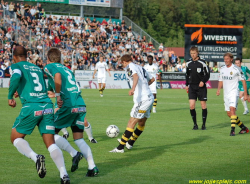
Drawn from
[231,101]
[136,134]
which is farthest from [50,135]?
[231,101]

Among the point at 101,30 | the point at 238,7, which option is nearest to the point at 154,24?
the point at 238,7

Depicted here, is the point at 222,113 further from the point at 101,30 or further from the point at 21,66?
the point at 101,30

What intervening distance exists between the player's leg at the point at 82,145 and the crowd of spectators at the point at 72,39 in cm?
2762

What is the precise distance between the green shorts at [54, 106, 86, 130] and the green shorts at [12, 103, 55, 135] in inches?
25.9

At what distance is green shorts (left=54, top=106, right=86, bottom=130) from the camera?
7559 mm

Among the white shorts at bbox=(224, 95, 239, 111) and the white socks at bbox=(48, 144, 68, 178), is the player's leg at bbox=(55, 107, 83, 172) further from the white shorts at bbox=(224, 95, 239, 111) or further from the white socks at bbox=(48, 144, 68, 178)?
the white shorts at bbox=(224, 95, 239, 111)

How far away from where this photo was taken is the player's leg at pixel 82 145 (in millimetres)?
7223

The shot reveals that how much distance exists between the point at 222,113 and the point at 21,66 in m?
13.6

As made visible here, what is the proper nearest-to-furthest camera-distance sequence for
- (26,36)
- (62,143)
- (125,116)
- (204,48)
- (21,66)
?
(21,66) < (62,143) < (125,116) < (26,36) < (204,48)

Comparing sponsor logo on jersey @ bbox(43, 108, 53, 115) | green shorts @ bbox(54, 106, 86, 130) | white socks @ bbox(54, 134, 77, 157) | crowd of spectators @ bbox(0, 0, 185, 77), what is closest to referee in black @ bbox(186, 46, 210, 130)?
green shorts @ bbox(54, 106, 86, 130)

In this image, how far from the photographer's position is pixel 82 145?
736cm

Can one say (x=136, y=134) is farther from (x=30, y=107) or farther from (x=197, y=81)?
(x=197, y=81)

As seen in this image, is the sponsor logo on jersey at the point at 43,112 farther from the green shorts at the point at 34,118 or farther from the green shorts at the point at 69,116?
the green shorts at the point at 69,116

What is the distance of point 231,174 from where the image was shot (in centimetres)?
754
